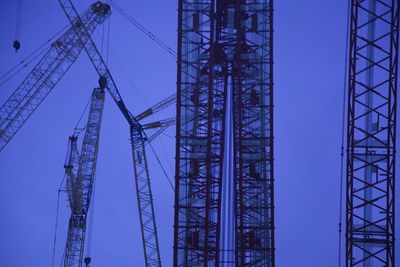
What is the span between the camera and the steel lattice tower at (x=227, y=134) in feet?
59.9

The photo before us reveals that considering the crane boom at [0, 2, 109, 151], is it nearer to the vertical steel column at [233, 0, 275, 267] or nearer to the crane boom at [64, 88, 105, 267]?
the crane boom at [64, 88, 105, 267]

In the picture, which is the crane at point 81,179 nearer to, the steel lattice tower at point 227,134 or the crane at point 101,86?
the crane at point 101,86

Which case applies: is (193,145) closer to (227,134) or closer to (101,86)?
(227,134)

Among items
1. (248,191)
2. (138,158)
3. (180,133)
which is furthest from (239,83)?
(138,158)

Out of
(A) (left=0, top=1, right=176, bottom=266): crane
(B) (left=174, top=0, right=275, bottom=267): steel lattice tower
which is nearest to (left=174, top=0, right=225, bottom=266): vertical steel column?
(B) (left=174, top=0, right=275, bottom=267): steel lattice tower

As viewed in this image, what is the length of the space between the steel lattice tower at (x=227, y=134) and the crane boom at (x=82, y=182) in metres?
14.0

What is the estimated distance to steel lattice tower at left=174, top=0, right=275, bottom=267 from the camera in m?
18.3

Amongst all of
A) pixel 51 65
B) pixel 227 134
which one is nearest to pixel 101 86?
pixel 51 65

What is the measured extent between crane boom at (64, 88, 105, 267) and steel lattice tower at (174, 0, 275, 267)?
46.0 ft

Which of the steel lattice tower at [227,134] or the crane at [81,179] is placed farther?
the crane at [81,179]

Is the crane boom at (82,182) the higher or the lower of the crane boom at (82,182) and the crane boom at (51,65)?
the lower

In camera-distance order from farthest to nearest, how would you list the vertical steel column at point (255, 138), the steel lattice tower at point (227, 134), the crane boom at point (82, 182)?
the crane boom at point (82, 182) < the vertical steel column at point (255, 138) < the steel lattice tower at point (227, 134)

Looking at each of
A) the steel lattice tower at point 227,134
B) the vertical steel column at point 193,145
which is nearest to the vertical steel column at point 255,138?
the steel lattice tower at point 227,134

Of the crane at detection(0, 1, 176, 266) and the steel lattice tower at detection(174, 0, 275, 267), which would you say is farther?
the crane at detection(0, 1, 176, 266)
